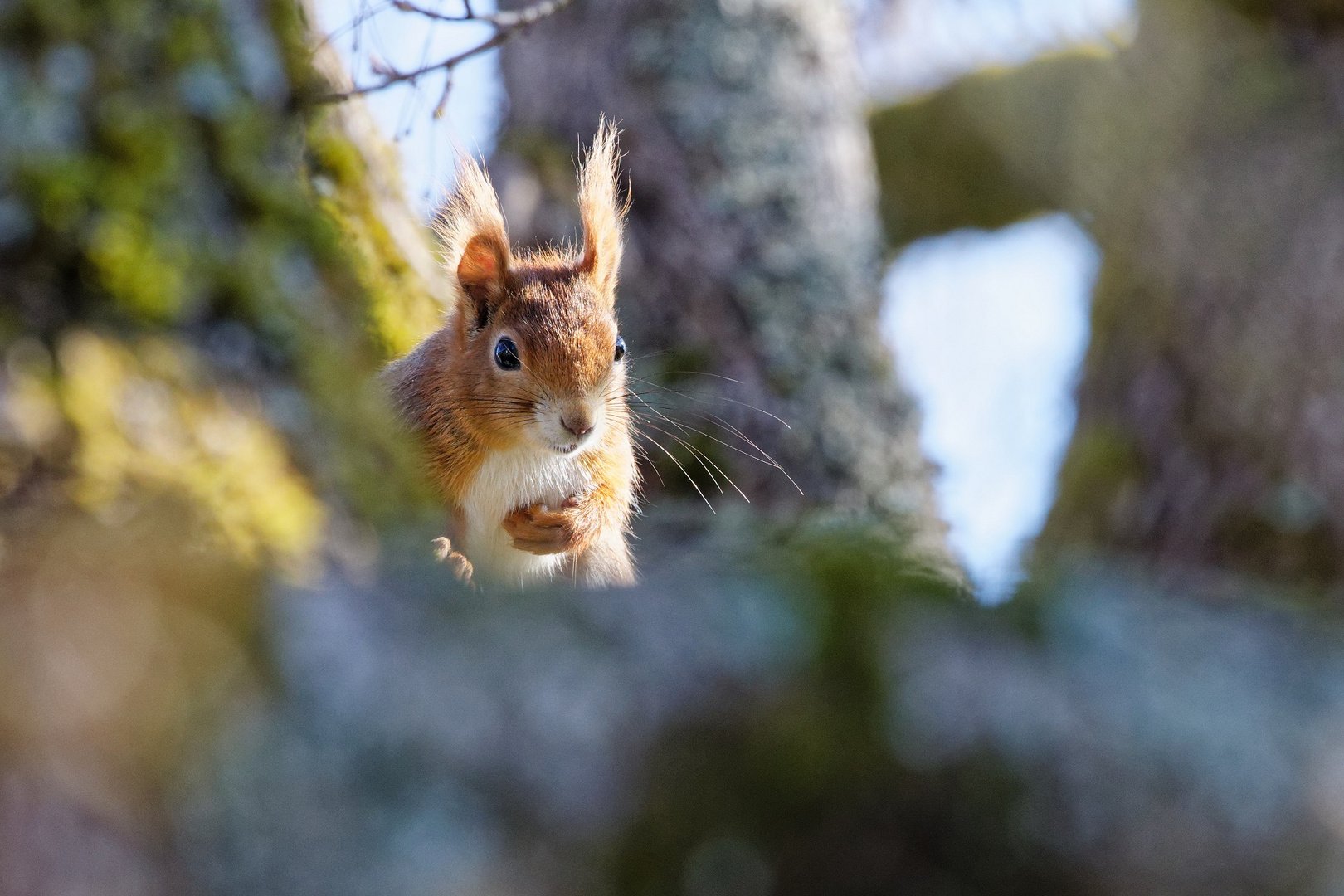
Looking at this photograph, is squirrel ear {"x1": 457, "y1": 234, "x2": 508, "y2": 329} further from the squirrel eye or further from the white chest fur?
the white chest fur

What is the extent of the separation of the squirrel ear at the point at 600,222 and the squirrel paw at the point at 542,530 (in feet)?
1.65

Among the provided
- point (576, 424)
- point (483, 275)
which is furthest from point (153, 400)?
point (483, 275)

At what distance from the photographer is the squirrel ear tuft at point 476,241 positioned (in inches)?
83.6

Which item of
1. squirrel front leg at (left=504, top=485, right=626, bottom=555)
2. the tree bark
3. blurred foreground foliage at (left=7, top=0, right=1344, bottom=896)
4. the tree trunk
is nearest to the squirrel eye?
squirrel front leg at (left=504, top=485, right=626, bottom=555)

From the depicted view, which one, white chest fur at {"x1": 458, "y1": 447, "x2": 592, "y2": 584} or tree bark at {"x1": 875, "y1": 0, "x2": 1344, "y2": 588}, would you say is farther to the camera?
tree bark at {"x1": 875, "y1": 0, "x2": 1344, "y2": 588}

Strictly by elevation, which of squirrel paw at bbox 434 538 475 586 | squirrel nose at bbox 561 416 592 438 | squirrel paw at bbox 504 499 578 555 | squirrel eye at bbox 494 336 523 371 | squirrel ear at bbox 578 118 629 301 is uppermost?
squirrel ear at bbox 578 118 629 301

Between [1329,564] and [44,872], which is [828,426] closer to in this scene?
[1329,564]

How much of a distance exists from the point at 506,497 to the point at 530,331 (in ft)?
1.30

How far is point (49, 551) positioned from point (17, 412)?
0.31 metres

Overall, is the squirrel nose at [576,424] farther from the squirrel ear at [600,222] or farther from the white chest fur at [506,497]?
the squirrel ear at [600,222]

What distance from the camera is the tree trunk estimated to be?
3389 mm

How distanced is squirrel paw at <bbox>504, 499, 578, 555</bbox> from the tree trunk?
1.13 metres

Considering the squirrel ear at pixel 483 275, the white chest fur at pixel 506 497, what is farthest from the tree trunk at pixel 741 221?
the squirrel ear at pixel 483 275

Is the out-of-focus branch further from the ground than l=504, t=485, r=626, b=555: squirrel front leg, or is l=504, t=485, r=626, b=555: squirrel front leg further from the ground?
the out-of-focus branch
